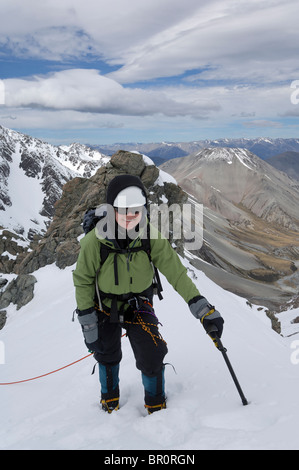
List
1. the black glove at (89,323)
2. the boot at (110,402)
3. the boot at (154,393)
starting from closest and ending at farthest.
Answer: the black glove at (89,323) → the boot at (154,393) → the boot at (110,402)

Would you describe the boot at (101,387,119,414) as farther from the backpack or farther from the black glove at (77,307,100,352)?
the backpack

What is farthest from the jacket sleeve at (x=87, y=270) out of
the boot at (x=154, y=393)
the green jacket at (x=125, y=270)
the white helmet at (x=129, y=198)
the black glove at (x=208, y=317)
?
the black glove at (x=208, y=317)

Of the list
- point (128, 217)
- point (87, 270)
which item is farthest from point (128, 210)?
point (87, 270)

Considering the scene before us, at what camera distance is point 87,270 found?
5.23 metres

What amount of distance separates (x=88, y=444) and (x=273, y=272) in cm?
11314

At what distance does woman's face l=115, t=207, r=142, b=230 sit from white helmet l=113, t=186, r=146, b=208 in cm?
8

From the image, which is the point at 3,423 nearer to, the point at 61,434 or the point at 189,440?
the point at 61,434

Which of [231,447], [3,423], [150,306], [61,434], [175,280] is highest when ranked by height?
[175,280]

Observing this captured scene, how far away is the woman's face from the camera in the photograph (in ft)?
17.1

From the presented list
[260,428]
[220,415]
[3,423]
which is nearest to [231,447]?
[260,428]

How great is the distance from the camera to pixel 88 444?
4.57 metres

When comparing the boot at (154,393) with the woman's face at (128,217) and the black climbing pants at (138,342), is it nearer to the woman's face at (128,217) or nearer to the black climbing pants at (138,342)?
the black climbing pants at (138,342)

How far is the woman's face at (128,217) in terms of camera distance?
5207 mm

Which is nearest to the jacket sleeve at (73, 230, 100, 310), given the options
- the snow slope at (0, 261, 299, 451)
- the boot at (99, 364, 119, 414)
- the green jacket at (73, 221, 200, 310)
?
the green jacket at (73, 221, 200, 310)
